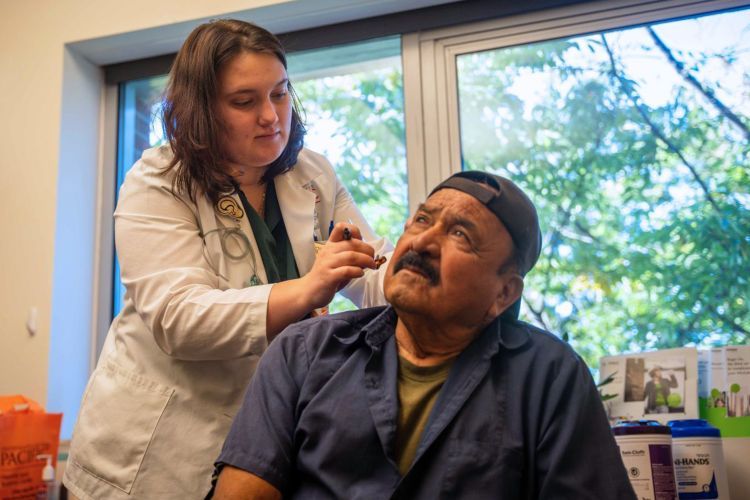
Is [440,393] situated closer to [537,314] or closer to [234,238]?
[234,238]

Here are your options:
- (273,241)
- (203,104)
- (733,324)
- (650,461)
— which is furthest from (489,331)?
(733,324)

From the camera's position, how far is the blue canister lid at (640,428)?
76.2 inches

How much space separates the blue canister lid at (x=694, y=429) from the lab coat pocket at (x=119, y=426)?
51.0 inches

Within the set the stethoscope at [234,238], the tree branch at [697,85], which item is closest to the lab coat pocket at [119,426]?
the stethoscope at [234,238]

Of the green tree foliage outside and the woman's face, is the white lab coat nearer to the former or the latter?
the woman's face

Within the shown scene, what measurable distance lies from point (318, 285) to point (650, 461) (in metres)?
0.98

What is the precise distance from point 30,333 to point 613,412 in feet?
6.61

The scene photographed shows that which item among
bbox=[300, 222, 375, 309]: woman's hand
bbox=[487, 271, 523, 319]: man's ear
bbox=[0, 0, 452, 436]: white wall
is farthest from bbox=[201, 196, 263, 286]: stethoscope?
bbox=[0, 0, 452, 436]: white wall

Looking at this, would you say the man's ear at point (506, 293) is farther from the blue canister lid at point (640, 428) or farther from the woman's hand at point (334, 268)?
the blue canister lid at point (640, 428)

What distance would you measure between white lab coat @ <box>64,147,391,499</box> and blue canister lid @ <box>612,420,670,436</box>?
36.0 inches

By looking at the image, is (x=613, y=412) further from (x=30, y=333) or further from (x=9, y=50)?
(x=9, y=50)

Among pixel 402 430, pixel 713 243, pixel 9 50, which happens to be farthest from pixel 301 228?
pixel 9 50

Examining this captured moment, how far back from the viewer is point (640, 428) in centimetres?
194

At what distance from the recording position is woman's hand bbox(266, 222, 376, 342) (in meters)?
1.55
